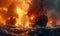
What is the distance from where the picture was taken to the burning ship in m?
5.37

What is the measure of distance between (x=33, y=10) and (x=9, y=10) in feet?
2.22

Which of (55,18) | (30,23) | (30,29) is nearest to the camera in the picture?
(30,29)

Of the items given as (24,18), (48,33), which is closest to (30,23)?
(24,18)

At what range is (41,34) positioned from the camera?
502 centimetres

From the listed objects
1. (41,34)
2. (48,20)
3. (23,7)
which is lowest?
(41,34)

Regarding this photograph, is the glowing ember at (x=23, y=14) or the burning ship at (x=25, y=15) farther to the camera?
the glowing ember at (x=23, y=14)

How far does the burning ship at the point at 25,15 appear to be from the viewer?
211 inches

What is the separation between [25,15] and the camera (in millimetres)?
5637

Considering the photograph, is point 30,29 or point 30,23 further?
point 30,23

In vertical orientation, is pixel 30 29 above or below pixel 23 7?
below

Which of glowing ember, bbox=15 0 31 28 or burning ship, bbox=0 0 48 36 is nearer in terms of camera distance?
burning ship, bbox=0 0 48 36

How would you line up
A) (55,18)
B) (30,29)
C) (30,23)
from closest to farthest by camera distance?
(30,29), (30,23), (55,18)

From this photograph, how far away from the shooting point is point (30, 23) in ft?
17.9

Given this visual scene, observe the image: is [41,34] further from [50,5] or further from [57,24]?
[50,5]
